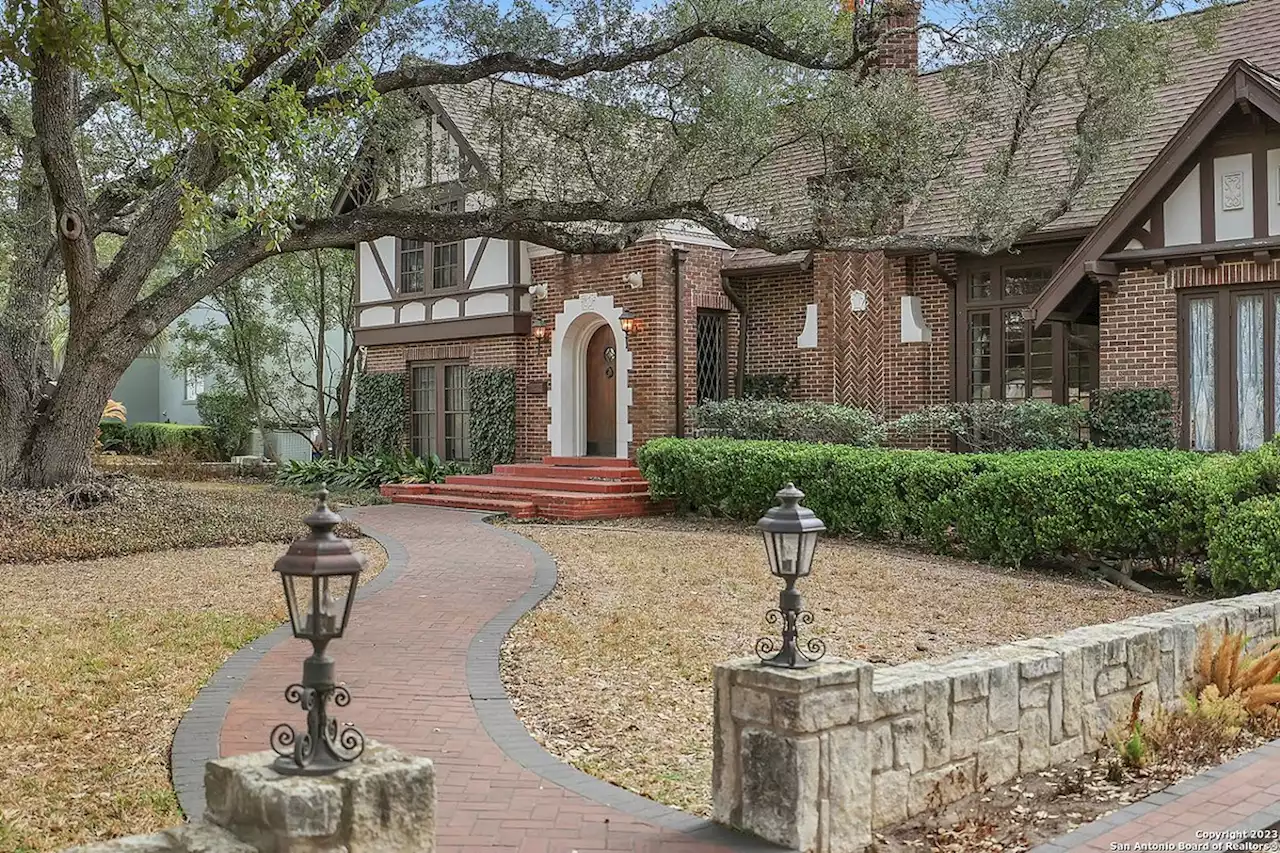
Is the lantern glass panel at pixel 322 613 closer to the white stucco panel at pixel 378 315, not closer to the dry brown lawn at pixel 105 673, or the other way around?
the dry brown lawn at pixel 105 673

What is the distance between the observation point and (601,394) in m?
19.4

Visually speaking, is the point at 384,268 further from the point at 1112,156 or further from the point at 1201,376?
the point at 1201,376

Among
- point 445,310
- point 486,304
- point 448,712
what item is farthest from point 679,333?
point 448,712

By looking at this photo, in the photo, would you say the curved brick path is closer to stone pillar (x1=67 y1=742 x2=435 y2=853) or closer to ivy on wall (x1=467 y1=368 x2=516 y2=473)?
stone pillar (x1=67 y1=742 x2=435 y2=853)

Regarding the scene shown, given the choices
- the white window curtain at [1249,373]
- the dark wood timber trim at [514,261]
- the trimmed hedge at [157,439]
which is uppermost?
the dark wood timber trim at [514,261]

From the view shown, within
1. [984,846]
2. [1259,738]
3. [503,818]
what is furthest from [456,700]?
A: [1259,738]

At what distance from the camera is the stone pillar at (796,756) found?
4.36m

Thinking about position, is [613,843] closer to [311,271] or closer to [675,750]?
[675,750]

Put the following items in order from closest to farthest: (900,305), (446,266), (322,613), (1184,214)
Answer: (322,613), (1184,214), (900,305), (446,266)

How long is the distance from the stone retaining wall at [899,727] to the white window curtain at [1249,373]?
8.16 meters

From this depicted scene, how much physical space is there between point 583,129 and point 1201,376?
26.6 feet

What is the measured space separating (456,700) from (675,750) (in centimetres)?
141

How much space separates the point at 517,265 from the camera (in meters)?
20.0

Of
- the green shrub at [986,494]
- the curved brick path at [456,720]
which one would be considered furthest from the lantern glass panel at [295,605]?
the green shrub at [986,494]
